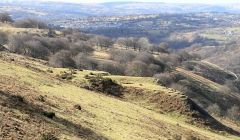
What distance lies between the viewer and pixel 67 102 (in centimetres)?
3122

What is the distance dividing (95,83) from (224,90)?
9280cm

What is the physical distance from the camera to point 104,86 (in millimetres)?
50875

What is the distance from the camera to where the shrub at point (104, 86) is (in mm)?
49688

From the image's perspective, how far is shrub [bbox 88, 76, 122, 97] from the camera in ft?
163

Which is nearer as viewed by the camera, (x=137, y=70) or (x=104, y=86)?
(x=104, y=86)

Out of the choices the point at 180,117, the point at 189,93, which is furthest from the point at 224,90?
the point at 180,117

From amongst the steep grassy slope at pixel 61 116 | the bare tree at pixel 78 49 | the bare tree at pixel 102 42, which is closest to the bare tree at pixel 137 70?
the bare tree at pixel 78 49

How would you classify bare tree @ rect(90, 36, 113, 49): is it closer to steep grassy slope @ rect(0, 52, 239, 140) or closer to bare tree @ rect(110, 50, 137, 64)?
bare tree @ rect(110, 50, 137, 64)

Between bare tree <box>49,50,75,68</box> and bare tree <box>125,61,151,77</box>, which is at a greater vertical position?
bare tree <box>49,50,75,68</box>

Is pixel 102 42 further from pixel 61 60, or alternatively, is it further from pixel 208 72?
pixel 61 60

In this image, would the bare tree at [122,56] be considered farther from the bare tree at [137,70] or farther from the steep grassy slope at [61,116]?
the steep grassy slope at [61,116]

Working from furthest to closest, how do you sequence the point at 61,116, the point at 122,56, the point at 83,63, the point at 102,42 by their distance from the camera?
the point at 102,42 → the point at 122,56 → the point at 83,63 → the point at 61,116

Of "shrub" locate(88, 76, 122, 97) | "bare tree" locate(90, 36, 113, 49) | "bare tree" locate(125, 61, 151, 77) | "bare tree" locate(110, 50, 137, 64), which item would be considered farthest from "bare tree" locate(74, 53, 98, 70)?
"bare tree" locate(90, 36, 113, 49)

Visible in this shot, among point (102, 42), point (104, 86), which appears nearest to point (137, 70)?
point (104, 86)
